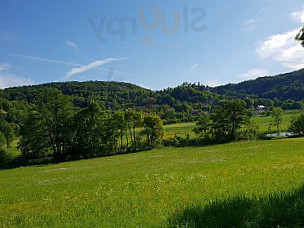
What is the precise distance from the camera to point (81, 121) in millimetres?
58438

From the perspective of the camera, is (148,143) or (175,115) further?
(175,115)

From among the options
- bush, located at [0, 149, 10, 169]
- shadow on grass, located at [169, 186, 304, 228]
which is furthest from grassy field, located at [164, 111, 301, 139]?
shadow on grass, located at [169, 186, 304, 228]

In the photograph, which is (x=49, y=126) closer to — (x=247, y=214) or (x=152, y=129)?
(x=152, y=129)

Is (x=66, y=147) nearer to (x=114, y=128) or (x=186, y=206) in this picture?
(x=114, y=128)

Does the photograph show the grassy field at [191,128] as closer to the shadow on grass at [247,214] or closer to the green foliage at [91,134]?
the green foliage at [91,134]

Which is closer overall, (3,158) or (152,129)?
(3,158)

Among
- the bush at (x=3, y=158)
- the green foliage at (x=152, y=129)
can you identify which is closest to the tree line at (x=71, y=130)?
the green foliage at (x=152, y=129)

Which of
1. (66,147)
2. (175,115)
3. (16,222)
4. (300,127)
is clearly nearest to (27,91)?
(175,115)

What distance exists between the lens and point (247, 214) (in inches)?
299

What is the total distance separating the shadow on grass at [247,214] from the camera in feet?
22.7

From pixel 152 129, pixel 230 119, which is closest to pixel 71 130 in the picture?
pixel 152 129

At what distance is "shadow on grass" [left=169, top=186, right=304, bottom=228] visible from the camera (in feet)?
22.7

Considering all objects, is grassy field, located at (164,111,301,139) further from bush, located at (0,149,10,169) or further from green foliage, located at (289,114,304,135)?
A: bush, located at (0,149,10,169)

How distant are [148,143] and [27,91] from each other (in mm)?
166941
